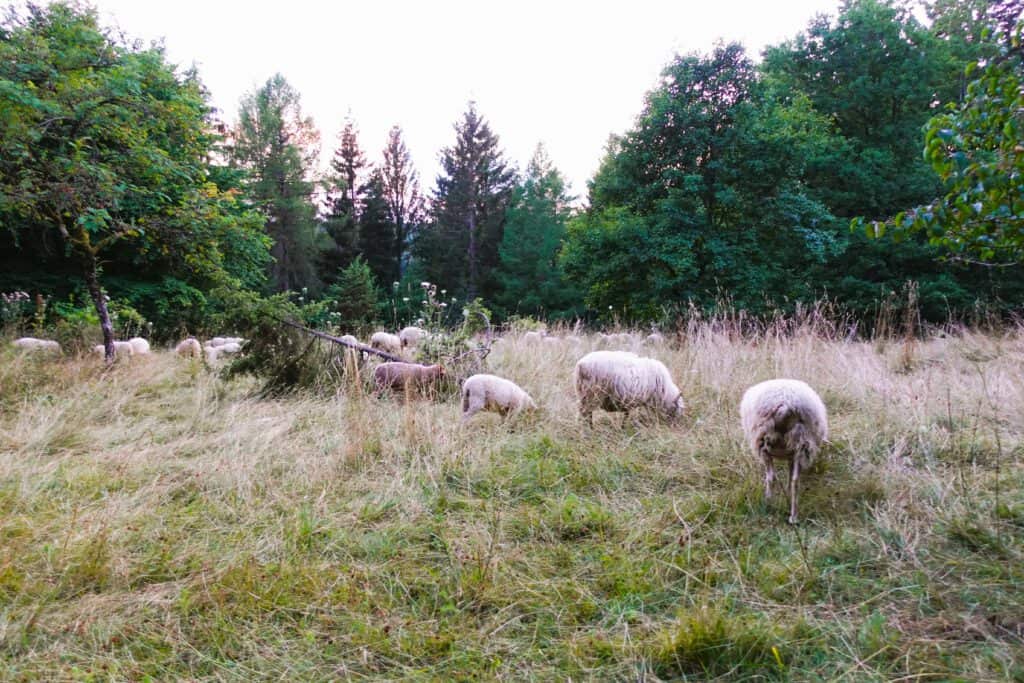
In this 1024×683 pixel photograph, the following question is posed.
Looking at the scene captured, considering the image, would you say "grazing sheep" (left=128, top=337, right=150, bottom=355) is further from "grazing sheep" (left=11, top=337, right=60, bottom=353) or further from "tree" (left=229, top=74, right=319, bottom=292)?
"tree" (left=229, top=74, right=319, bottom=292)

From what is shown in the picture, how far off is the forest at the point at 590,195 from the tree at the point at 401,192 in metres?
0.97

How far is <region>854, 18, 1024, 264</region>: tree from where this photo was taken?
1.59 metres

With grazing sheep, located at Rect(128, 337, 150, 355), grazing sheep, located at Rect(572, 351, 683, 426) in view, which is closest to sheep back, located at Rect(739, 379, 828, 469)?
grazing sheep, located at Rect(572, 351, 683, 426)

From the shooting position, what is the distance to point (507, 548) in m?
2.53

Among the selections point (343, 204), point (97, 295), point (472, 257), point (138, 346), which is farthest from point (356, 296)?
point (97, 295)

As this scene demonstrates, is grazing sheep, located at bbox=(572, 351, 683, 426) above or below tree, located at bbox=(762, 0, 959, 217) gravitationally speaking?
below

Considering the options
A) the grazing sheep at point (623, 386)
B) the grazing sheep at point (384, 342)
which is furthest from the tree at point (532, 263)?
the grazing sheep at point (623, 386)

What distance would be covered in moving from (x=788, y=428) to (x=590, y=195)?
16828 millimetres

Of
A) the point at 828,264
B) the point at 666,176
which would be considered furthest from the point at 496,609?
the point at 828,264

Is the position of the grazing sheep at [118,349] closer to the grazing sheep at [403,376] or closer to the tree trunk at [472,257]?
the grazing sheep at [403,376]

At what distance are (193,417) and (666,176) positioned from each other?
13439 mm

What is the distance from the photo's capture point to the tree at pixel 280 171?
2347 cm

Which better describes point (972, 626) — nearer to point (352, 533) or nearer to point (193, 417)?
point (352, 533)

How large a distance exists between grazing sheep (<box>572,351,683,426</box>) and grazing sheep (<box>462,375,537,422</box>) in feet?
2.05
